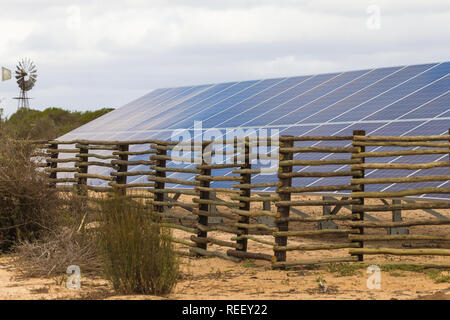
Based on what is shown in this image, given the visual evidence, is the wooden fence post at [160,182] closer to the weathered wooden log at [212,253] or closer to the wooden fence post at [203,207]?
the wooden fence post at [203,207]

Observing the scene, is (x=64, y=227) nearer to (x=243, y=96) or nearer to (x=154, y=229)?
(x=154, y=229)

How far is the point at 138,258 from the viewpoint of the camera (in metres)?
8.95

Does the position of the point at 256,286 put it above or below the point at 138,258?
below

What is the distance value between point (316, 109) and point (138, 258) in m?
10.9

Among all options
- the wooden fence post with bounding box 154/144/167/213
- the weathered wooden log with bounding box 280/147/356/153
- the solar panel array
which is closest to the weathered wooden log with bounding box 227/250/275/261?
the weathered wooden log with bounding box 280/147/356/153

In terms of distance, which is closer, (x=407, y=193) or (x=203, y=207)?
(x=407, y=193)

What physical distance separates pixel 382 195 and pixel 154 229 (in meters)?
4.19

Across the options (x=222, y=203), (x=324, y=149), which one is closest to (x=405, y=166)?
(x=324, y=149)

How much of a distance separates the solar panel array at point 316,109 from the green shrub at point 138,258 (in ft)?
19.7

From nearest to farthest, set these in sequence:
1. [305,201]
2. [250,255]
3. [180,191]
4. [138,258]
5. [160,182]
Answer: [138,258] < [305,201] < [250,255] < [180,191] < [160,182]

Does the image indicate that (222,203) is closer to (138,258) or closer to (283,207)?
(283,207)

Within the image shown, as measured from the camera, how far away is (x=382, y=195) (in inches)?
448

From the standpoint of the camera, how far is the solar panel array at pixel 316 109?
1581cm
